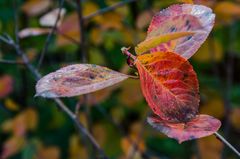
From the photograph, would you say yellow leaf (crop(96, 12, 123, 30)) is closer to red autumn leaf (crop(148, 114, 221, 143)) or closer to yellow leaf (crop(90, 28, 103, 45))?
yellow leaf (crop(90, 28, 103, 45))

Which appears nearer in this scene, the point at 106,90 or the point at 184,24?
the point at 184,24

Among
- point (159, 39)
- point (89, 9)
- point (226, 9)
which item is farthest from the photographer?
point (89, 9)

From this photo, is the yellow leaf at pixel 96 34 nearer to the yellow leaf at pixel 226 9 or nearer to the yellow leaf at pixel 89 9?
the yellow leaf at pixel 89 9

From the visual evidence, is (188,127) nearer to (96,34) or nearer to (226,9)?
(226,9)

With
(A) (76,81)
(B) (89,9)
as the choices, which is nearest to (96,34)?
(B) (89,9)

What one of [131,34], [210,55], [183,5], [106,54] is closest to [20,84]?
[106,54]
